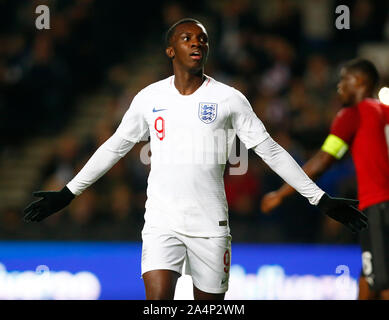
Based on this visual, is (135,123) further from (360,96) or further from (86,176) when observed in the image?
(360,96)

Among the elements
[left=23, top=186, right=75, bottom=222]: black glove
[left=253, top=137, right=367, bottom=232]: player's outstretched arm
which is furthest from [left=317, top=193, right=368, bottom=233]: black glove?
[left=23, top=186, right=75, bottom=222]: black glove

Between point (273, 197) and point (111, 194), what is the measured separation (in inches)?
174

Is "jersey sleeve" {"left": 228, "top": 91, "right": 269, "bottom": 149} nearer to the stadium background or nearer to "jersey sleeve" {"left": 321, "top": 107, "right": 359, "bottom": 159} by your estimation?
"jersey sleeve" {"left": 321, "top": 107, "right": 359, "bottom": 159}

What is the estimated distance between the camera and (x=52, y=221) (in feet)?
31.6

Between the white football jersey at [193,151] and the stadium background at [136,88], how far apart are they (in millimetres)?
3854

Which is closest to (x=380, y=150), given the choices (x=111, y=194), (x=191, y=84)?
(x=191, y=84)

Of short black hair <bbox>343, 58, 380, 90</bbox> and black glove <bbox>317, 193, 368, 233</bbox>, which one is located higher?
short black hair <bbox>343, 58, 380, 90</bbox>

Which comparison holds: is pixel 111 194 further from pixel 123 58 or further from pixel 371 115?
pixel 371 115

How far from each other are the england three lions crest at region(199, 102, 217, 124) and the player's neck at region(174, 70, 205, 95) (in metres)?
0.15

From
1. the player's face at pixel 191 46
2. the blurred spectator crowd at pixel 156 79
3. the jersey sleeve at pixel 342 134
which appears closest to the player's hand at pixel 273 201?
the jersey sleeve at pixel 342 134

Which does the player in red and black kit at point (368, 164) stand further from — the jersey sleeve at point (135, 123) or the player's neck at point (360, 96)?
the jersey sleeve at point (135, 123)

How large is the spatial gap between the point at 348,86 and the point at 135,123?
1.83 m

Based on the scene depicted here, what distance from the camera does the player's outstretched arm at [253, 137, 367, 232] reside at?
5.01 m

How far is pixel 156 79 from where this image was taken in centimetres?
1120
